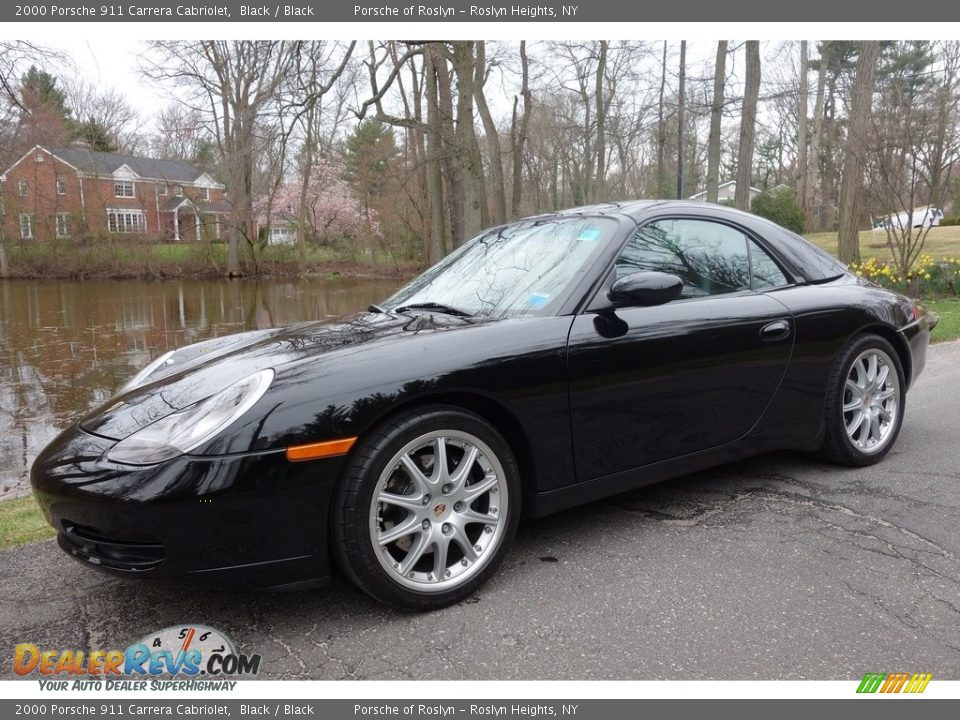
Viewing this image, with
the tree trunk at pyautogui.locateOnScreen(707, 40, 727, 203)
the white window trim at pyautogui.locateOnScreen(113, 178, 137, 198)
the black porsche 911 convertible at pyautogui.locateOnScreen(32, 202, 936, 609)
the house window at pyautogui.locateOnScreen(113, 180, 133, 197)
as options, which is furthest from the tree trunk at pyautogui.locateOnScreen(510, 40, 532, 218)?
the house window at pyautogui.locateOnScreen(113, 180, 133, 197)

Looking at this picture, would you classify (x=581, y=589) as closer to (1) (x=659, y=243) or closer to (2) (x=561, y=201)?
(1) (x=659, y=243)

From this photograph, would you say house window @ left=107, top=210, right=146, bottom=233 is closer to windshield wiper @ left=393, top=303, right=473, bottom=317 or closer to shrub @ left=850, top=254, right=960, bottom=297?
shrub @ left=850, top=254, right=960, bottom=297

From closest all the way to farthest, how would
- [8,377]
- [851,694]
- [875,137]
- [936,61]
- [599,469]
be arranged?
[851,694], [599,469], [8,377], [875,137], [936,61]

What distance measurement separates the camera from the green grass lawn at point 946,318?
917 centimetres

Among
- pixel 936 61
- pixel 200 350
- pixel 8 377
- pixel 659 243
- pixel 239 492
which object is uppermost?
pixel 936 61

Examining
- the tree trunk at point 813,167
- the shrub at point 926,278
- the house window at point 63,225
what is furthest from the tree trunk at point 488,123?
the house window at point 63,225

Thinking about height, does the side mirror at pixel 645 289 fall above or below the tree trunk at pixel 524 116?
below

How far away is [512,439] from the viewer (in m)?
2.84

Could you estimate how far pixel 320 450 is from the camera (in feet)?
7.70

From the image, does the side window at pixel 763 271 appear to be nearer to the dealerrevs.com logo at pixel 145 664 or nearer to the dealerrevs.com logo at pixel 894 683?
the dealerrevs.com logo at pixel 894 683

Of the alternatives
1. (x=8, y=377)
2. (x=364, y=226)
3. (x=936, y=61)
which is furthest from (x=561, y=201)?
(x=8, y=377)

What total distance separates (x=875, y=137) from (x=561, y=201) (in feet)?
104

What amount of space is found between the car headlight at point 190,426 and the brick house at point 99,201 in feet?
117

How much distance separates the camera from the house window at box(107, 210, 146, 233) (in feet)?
125
